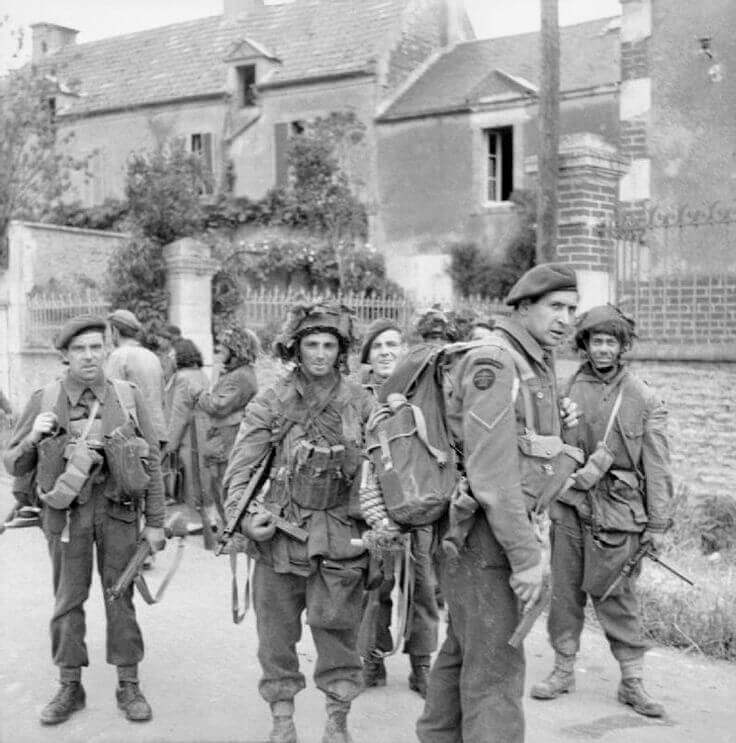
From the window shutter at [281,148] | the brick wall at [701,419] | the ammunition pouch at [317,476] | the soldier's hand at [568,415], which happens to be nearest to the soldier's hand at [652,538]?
the soldier's hand at [568,415]

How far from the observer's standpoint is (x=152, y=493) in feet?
17.0

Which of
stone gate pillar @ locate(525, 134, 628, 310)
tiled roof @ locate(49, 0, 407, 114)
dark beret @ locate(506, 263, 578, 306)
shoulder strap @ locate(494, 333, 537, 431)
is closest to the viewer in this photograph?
shoulder strap @ locate(494, 333, 537, 431)

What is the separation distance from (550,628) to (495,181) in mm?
19766

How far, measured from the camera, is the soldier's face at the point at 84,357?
502cm

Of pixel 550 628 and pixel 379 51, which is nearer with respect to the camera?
pixel 550 628

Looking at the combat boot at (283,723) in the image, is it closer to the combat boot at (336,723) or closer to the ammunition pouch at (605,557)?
the combat boot at (336,723)

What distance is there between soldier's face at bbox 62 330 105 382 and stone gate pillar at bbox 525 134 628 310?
5521mm

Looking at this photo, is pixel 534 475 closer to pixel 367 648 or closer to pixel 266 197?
pixel 367 648

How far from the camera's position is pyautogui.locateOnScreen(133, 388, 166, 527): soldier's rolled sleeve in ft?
17.0

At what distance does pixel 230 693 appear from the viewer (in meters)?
5.36

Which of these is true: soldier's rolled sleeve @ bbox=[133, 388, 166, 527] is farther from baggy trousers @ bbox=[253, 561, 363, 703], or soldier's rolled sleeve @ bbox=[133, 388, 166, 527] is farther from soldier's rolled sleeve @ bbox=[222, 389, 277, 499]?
baggy trousers @ bbox=[253, 561, 363, 703]

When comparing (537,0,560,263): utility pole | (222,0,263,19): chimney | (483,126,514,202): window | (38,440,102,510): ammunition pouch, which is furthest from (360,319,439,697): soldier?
(222,0,263,19): chimney

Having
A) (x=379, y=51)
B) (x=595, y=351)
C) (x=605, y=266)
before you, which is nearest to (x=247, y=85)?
(x=379, y=51)

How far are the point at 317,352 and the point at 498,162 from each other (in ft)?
66.3
